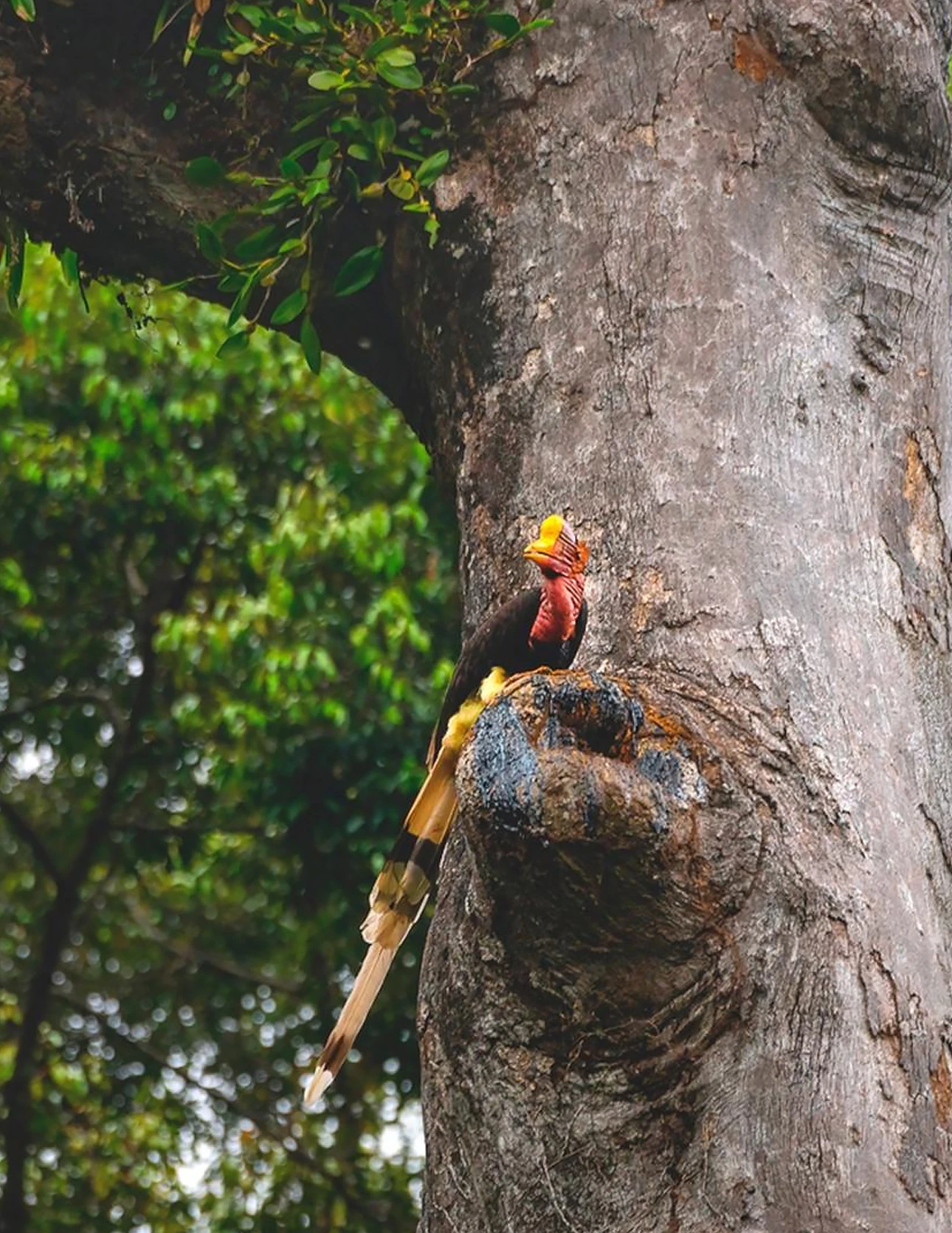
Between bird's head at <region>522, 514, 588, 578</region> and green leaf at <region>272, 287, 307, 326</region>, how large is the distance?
0.90 metres

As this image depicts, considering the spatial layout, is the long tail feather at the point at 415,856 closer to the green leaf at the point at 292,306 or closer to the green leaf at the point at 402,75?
the green leaf at the point at 292,306

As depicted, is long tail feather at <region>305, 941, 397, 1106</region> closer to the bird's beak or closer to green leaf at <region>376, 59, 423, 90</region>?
the bird's beak

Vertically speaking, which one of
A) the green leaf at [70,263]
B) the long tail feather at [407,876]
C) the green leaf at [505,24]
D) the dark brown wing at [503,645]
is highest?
the green leaf at [505,24]

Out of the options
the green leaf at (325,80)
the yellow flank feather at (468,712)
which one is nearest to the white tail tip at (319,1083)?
the yellow flank feather at (468,712)

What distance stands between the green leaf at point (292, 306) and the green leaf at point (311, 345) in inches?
1.7

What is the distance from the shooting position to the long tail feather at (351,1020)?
8.66 feet

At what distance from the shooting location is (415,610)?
6.40 m

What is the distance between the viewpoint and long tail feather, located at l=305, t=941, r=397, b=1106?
2.64m

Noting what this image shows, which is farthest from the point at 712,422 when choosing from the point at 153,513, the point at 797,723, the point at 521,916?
the point at 153,513

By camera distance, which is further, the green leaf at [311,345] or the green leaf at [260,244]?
the green leaf at [311,345]

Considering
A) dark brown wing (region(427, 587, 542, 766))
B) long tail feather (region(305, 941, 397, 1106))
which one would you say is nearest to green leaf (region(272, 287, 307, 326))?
dark brown wing (region(427, 587, 542, 766))

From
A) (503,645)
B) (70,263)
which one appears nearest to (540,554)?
(503,645)

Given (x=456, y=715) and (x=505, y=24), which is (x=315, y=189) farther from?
(x=456, y=715)

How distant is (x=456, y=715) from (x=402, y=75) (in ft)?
3.75
